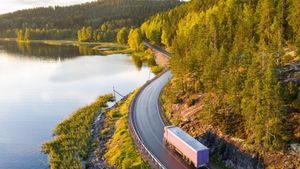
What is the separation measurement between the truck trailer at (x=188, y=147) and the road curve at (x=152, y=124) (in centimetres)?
167

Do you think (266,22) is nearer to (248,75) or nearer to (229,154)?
(248,75)

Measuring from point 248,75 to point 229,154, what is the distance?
13098mm

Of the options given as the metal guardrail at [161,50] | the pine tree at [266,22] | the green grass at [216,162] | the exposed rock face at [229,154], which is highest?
the pine tree at [266,22]

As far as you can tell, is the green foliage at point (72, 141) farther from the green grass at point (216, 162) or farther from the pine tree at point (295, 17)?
the pine tree at point (295, 17)

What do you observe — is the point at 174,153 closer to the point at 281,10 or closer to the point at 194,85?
the point at 194,85

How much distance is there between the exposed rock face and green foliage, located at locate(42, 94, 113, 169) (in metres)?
24.2

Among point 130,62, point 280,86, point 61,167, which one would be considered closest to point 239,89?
point 280,86

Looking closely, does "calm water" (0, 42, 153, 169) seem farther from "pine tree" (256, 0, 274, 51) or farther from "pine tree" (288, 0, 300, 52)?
"pine tree" (288, 0, 300, 52)

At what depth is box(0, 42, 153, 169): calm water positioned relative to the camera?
74312 millimetres

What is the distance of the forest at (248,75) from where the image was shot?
47.3 metres

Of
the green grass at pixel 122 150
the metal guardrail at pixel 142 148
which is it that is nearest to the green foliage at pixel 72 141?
the green grass at pixel 122 150

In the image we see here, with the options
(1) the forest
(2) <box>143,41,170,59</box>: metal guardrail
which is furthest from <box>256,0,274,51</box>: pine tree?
(2) <box>143,41,170,59</box>: metal guardrail

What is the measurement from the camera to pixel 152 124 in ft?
238

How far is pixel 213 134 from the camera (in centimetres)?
5875
